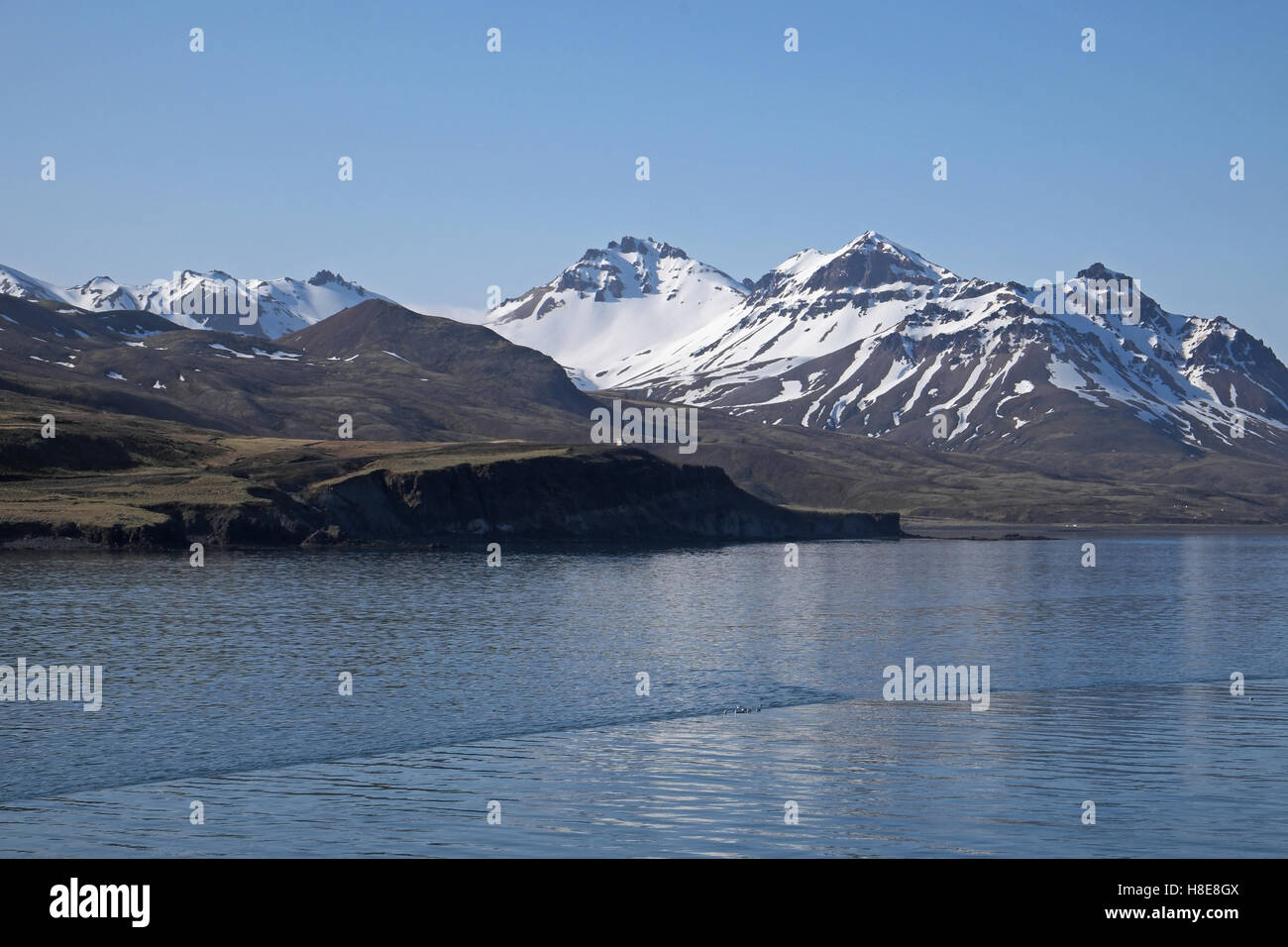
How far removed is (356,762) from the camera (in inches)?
1725

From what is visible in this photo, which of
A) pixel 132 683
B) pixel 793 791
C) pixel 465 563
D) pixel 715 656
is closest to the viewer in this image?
pixel 793 791

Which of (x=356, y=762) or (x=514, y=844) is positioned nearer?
(x=514, y=844)

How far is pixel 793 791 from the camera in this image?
40.0 m

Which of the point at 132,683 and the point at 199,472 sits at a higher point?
the point at 199,472

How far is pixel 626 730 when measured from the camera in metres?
50.6

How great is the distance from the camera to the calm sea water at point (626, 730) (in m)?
35.0

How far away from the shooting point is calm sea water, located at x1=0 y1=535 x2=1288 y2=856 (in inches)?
1379
